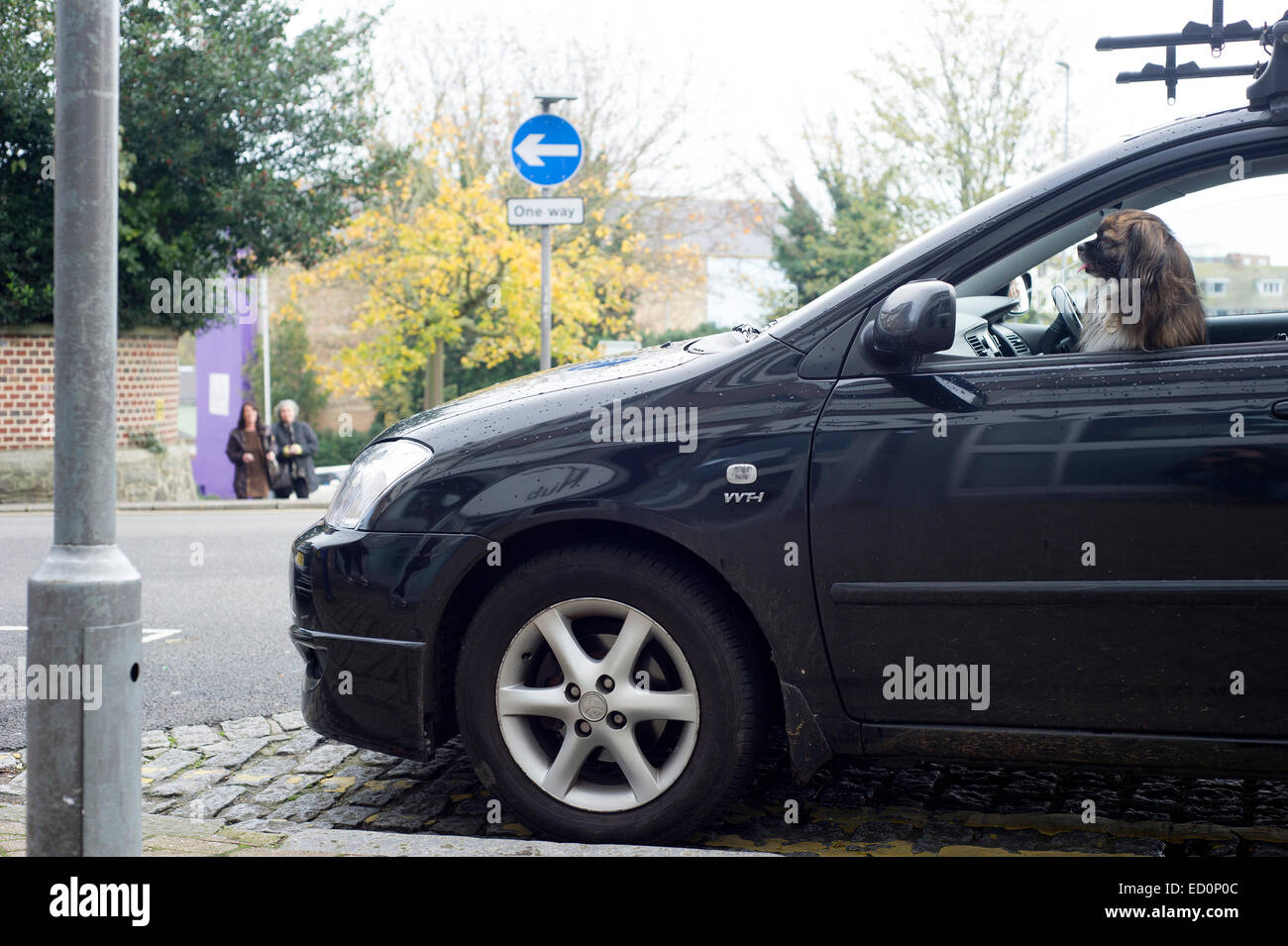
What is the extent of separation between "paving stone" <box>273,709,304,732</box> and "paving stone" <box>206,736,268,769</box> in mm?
150

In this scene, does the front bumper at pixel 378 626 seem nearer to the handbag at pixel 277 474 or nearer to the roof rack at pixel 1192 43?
the roof rack at pixel 1192 43

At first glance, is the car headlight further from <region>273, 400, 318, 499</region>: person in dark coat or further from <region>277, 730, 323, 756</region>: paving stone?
<region>273, 400, 318, 499</region>: person in dark coat

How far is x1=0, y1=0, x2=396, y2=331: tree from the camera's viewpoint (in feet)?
50.8

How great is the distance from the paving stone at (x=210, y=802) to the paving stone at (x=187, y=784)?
0.06 meters

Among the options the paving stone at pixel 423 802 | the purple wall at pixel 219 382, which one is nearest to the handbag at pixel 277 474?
the paving stone at pixel 423 802

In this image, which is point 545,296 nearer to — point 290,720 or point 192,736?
point 290,720

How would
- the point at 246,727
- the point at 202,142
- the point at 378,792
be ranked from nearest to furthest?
the point at 378,792, the point at 246,727, the point at 202,142

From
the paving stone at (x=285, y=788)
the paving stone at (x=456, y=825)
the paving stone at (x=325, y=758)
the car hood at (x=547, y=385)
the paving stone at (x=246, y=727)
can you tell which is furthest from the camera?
the paving stone at (x=246, y=727)

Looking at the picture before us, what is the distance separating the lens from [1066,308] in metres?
3.96

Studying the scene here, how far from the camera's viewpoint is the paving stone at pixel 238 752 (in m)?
4.48

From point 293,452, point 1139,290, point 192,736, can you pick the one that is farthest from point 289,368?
point 1139,290

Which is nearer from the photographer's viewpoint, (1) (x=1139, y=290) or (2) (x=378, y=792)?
(1) (x=1139, y=290)

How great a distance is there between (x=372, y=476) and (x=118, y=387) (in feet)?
47.6

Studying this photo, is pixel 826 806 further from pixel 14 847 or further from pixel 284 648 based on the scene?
pixel 284 648
